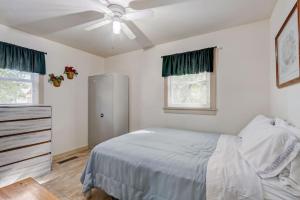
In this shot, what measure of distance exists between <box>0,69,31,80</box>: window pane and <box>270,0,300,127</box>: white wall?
395cm

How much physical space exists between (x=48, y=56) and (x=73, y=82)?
27.8 inches

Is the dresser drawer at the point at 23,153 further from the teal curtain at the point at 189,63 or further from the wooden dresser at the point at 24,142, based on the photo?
the teal curtain at the point at 189,63

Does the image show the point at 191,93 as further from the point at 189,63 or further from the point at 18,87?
the point at 18,87

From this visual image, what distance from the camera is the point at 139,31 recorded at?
271cm

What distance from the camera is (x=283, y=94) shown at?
1.74m

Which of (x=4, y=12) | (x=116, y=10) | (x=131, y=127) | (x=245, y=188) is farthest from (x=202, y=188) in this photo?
(x=4, y=12)

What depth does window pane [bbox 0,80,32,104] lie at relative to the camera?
2.52 meters

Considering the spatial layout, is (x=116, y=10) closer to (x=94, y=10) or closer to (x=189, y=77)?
(x=94, y=10)

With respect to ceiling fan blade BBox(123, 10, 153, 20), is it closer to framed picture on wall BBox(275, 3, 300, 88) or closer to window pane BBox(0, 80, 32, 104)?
framed picture on wall BBox(275, 3, 300, 88)

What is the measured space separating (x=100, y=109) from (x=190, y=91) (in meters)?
2.06

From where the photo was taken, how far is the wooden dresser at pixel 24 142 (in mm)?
2094

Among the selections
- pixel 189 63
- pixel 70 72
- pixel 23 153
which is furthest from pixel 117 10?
pixel 23 153

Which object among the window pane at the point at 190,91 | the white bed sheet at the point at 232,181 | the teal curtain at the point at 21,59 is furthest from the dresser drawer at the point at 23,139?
the white bed sheet at the point at 232,181

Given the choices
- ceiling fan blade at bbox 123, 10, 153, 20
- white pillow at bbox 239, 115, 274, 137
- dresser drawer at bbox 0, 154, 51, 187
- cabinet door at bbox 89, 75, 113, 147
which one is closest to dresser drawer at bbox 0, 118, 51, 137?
dresser drawer at bbox 0, 154, 51, 187
